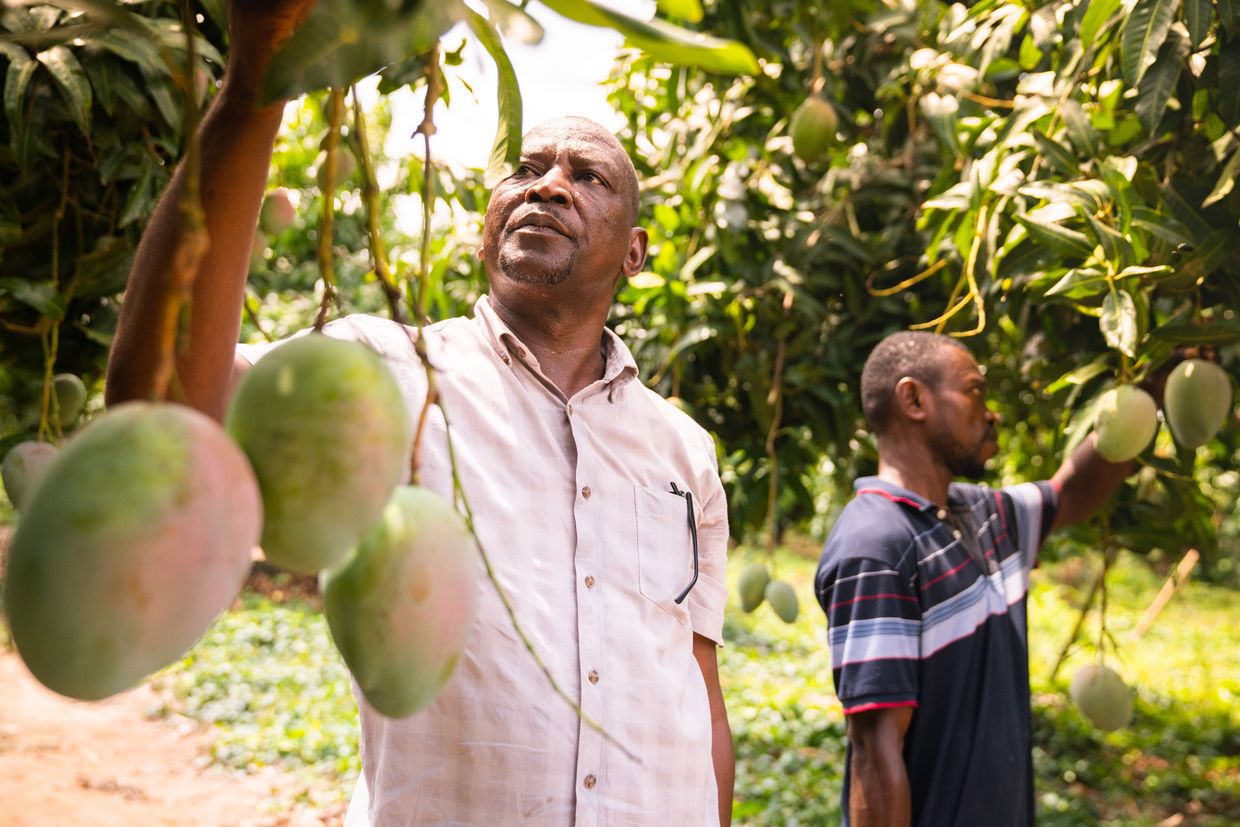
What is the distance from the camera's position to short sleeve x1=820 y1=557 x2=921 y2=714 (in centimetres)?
183

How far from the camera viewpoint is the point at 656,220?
9.40 ft

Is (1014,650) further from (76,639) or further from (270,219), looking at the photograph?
(76,639)

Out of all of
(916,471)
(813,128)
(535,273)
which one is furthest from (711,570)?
(813,128)

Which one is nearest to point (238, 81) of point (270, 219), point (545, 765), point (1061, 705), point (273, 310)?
point (545, 765)

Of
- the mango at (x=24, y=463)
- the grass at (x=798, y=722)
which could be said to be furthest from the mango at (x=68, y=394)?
the grass at (x=798, y=722)

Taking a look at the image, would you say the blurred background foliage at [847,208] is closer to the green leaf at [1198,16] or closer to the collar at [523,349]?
the green leaf at [1198,16]

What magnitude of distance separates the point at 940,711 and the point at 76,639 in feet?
5.66

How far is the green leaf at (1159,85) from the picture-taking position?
1568 mm

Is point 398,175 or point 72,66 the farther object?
point 398,175

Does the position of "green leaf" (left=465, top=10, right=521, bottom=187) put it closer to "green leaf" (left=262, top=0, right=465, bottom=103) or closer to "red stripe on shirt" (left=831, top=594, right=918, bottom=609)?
"green leaf" (left=262, top=0, right=465, bottom=103)

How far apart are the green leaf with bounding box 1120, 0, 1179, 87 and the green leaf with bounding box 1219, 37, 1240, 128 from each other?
0.10 metres

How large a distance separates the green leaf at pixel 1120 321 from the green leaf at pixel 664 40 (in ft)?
4.09

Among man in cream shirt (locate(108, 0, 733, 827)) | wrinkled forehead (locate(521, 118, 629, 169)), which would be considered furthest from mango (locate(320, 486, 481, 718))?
wrinkled forehead (locate(521, 118, 629, 169))

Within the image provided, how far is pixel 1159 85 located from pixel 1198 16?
122mm
